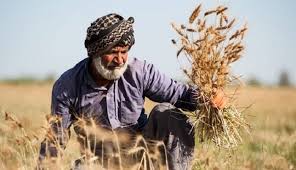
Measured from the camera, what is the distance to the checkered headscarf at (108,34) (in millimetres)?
5383

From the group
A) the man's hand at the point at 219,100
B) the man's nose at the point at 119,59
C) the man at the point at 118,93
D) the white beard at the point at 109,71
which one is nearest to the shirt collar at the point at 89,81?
the man at the point at 118,93

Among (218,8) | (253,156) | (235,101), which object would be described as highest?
(218,8)

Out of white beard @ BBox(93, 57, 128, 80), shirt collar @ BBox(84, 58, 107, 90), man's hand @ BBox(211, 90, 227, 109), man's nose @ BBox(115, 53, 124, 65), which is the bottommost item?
man's hand @ BBox(211, 90, 227, 109)

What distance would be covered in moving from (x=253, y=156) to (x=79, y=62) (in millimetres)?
2011

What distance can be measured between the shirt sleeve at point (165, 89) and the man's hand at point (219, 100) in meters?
0.21

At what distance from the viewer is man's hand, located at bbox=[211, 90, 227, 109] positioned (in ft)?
16.7

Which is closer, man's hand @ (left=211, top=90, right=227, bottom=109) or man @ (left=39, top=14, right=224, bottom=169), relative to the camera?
man's hand @ (left=211, top=90, right=227, bottom=109)

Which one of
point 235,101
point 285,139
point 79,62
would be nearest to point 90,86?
point 79,62

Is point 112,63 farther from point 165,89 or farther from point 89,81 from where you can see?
point 165,89

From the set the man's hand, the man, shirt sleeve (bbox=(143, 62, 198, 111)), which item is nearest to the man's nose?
the man

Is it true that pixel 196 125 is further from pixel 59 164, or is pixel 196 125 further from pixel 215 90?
pixel 59 164

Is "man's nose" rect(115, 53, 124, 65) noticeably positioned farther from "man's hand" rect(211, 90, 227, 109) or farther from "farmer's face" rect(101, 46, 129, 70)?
"man's hand" rect(211, 90, 227, 109)

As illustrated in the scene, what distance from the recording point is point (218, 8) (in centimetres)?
500

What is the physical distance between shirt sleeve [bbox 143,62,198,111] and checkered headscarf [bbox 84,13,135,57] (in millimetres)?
276
